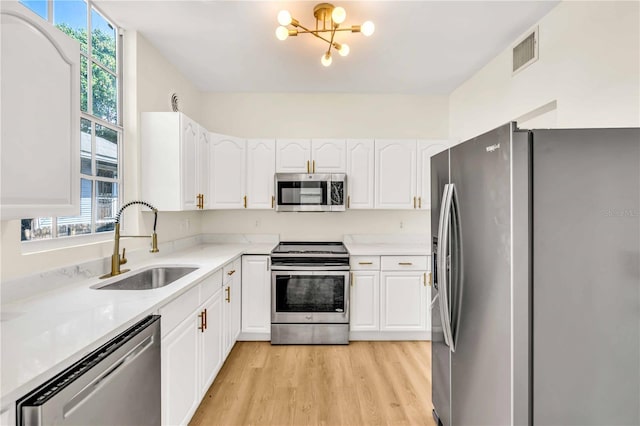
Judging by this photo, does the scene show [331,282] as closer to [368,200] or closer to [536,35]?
[368,200]

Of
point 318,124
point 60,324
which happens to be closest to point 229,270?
point 60,324

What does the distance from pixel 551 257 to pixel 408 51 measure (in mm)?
2332

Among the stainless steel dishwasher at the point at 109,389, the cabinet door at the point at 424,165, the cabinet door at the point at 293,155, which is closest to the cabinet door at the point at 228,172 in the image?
the cabinet door at the point at 293,155

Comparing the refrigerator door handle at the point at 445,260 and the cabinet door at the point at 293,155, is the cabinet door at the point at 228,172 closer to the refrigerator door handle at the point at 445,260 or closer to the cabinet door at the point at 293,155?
the cabinet door at the point at 293,155

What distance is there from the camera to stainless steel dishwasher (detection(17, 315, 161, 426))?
0.90 metres

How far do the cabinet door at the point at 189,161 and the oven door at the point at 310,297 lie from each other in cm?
107

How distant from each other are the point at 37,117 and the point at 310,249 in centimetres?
264

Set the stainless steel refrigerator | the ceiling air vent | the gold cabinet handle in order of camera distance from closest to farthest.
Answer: the stainless steel refrigerator, the gold cabinet handle, the ceiling air vent

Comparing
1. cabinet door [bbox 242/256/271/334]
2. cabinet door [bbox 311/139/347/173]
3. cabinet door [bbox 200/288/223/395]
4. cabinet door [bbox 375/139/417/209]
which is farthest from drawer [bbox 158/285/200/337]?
cabinet door [bbox 375/139/417/209]

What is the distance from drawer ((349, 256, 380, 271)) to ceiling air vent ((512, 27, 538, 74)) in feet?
6.81

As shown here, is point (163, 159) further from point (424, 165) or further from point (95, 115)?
point (424, 165)

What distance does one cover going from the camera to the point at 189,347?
6.31 ft

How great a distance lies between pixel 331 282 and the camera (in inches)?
127

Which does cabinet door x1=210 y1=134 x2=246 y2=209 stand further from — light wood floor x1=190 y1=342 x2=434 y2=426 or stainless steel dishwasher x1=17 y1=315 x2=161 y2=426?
stainless steel dishwasher x1=17 y1=315 x2=161 y2=426
